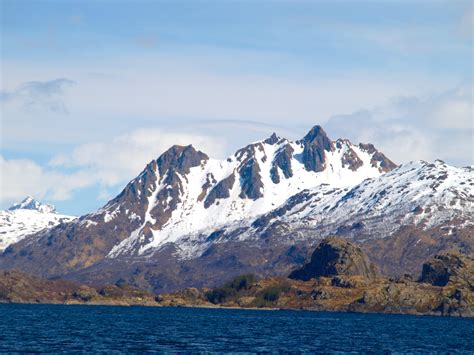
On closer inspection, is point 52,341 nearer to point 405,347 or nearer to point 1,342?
point 1,342

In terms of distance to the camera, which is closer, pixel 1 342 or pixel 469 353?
pixel 1 342

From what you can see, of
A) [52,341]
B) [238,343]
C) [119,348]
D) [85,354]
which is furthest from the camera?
[238,343]

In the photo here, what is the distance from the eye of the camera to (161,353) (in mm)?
157625

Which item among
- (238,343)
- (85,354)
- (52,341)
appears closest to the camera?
(85,354)

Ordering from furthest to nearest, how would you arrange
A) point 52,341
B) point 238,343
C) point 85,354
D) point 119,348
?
point 238,343 < point 52,341 < point 119,348 < point 85,354

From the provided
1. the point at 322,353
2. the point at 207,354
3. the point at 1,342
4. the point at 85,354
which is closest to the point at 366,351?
the point at 322,353

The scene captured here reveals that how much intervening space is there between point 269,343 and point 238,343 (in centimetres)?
768

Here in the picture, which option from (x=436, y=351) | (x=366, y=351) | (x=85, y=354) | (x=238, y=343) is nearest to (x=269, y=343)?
(x=238, y=343)

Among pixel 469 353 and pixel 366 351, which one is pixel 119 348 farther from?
pixel 469 353

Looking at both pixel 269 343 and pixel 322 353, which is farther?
pixel 269 343

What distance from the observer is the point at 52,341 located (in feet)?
585

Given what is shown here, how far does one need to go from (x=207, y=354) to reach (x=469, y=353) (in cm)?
5984

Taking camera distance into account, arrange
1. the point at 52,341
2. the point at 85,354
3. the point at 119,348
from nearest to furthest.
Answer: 1. the point at 85,354
2. the point at 119,348
3. the point at 52,341

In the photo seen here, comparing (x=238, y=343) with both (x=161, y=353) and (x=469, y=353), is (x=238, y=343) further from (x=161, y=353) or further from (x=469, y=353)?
(x=469, y=353)
